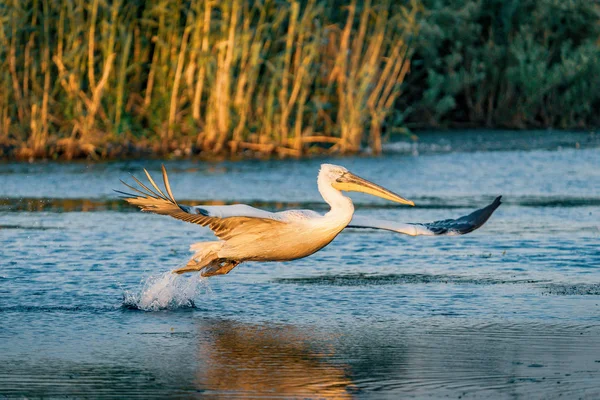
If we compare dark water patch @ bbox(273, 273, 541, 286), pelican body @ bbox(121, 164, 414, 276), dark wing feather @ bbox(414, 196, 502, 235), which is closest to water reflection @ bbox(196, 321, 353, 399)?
pelican body @ bbox(121, 164, 414, 276)

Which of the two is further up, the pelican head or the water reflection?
the pelican head

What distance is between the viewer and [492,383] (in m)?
7.20

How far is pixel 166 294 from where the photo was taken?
33.2 feet

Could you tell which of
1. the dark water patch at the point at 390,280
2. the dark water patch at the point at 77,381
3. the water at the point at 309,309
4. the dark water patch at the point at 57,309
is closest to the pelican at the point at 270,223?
the water at the point at 309,309

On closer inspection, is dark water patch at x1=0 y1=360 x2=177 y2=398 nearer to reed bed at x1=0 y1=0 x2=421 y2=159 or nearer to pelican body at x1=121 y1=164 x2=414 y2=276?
pelican body at x1=121 y1=164 x2=414 y2=276

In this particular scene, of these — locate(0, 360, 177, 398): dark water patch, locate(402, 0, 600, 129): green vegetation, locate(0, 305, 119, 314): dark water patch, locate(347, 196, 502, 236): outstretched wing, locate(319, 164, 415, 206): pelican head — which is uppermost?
Result: locate(402, 0, 600, 129): green vegetation

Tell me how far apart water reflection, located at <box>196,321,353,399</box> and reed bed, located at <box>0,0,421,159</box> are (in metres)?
15.2

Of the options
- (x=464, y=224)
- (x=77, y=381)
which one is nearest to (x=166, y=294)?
(x=464, y=224)

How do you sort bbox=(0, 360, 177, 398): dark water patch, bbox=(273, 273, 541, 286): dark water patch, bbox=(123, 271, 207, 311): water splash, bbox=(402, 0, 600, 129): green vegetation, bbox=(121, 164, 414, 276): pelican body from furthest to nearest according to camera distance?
bbox=(402, 0, 600, 129): green vegetation < bbox=(273, 273, 541, 286): dark water patch < bbox=(123, 271, 207, 311): water splash < bbox=(121, 164, 414, 276): pelican body < bbox=(0, 360, 177, 398): dark water patch

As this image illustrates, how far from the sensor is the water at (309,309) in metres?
7.35

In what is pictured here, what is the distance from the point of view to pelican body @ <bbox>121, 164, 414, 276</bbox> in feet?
30.5

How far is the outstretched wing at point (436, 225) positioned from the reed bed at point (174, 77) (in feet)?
45.9

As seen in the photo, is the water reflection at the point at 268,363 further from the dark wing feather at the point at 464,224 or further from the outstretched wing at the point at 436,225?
the dark wing feather at the point at 464,224

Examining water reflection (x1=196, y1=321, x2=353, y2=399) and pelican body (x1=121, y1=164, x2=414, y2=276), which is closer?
water reflection (x1=196, y1=321, x2=353, y2=399)
